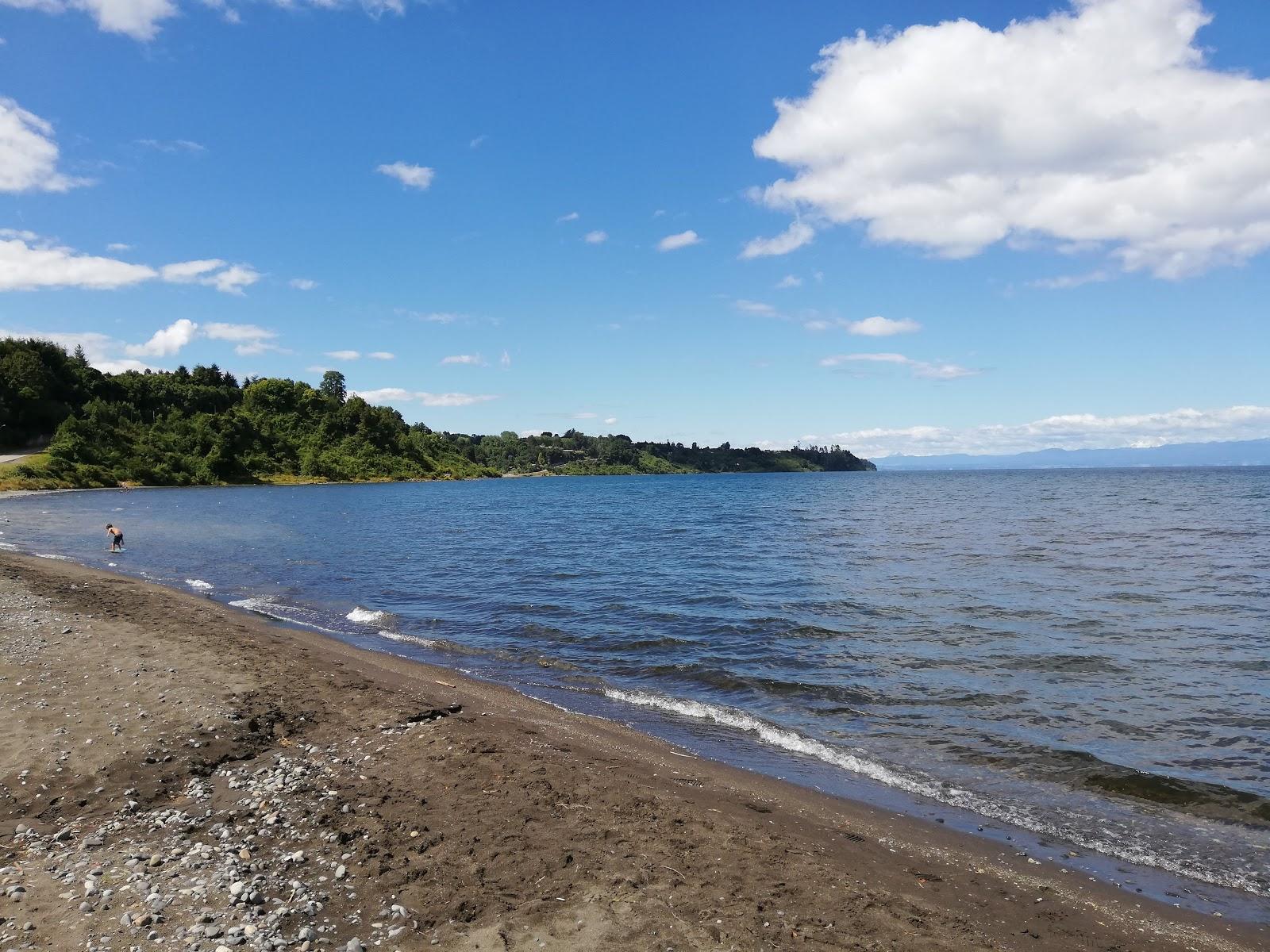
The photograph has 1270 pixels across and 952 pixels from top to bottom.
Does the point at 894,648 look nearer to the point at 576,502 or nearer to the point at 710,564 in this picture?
the point at 710,564

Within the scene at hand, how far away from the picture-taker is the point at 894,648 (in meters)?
20.3

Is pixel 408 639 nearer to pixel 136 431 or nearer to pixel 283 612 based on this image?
pixel 283 612

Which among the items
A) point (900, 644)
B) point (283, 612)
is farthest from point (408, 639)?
point (900, 644)

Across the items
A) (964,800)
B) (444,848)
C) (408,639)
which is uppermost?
(444,848)

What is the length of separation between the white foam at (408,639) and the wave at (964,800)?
8.25m

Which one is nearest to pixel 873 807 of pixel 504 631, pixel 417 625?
pixel 504 631

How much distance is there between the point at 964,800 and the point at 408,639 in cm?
1702

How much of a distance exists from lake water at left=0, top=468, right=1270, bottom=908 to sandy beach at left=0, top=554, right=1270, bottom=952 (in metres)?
2.04

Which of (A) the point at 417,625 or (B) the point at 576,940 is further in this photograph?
(A) the point at 417,625

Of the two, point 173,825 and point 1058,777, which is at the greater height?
point 173,825

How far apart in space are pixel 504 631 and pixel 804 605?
11427 mm

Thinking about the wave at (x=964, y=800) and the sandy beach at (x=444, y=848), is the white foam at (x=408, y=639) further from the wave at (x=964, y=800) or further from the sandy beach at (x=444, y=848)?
the wave at (x=964, y=800)

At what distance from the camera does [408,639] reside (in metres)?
22.4

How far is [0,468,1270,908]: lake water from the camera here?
11.4m
